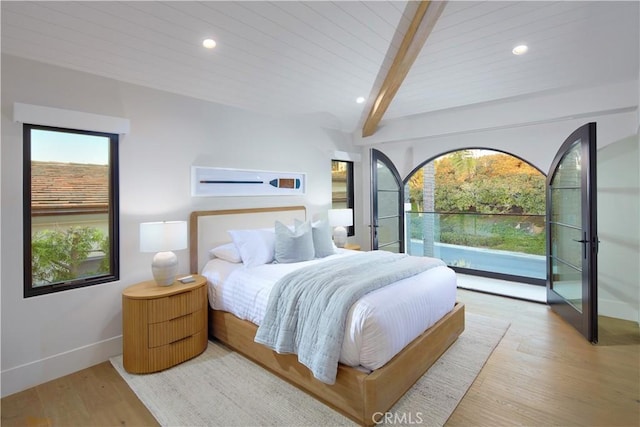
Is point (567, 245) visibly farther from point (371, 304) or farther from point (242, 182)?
point (242, 182)

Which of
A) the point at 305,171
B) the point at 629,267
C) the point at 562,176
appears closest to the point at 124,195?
the point at 305,171

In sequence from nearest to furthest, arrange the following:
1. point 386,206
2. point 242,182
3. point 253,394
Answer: point 253,394 → point 242,182 → point 386,206

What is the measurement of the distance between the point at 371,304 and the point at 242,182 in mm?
2425

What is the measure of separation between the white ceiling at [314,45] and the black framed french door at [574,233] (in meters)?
0.79

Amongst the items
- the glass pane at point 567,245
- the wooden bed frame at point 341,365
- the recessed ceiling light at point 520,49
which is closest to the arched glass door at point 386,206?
the wooden bed frame at point 341,365

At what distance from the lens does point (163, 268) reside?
2.70m

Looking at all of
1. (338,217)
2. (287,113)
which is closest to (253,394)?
(338,217)

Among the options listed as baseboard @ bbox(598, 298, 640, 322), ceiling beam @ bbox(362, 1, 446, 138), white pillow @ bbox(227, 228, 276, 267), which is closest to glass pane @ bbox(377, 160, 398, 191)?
ceiling beam @ bbox(362, 1, 446, 138)

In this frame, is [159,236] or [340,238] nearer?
[159,236]

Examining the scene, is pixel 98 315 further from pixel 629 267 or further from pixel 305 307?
pixel 629 267

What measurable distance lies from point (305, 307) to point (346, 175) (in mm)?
3733

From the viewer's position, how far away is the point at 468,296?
440 centimetres

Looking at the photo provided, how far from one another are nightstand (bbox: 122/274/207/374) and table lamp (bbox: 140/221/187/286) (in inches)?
4.4

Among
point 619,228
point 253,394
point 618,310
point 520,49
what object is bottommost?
point 253,394
